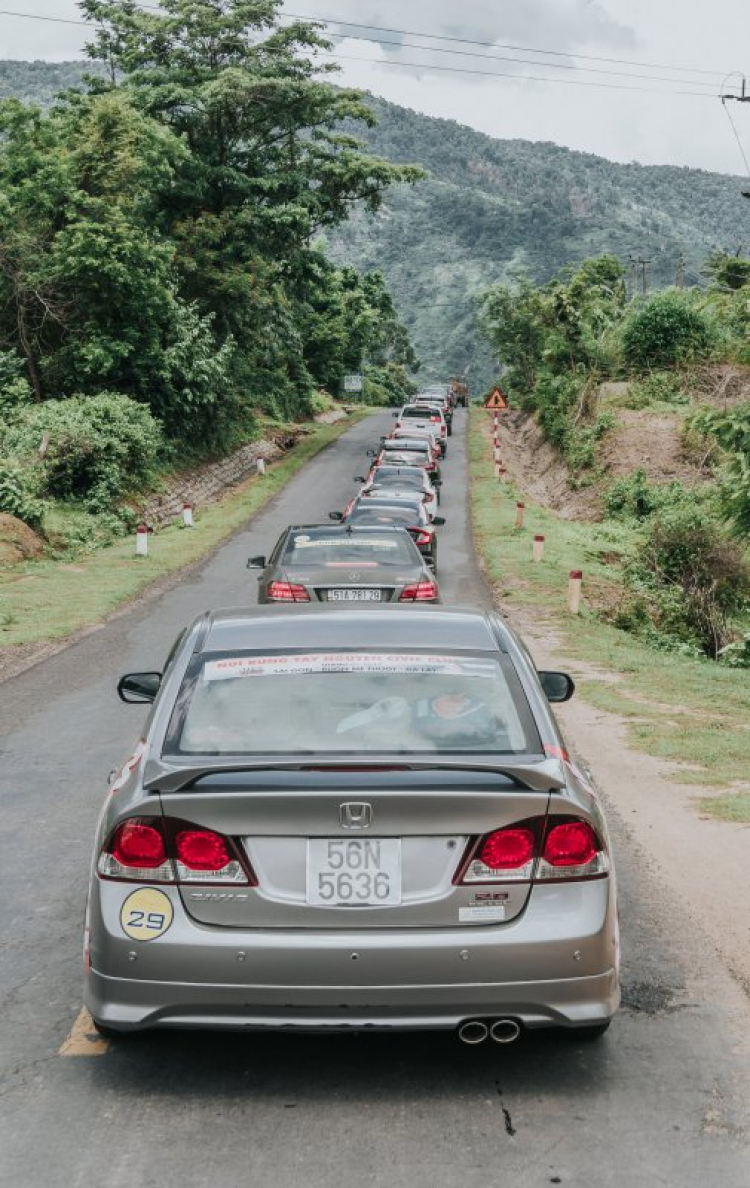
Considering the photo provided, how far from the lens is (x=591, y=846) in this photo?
4609 millimetres

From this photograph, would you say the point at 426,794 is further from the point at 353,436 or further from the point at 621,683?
the point at 353,436

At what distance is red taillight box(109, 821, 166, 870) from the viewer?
A: 4496 millimetres

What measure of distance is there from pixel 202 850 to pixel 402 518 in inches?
663

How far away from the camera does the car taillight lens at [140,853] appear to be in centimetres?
449

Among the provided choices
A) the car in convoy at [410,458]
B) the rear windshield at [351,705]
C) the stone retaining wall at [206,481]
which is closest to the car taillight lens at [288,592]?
the rear windshield at [351,705]

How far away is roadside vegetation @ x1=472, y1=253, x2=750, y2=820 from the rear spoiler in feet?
15.9

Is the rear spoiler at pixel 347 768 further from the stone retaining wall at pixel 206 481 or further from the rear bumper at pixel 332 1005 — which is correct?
the stone retaining wall at pixel 206 481

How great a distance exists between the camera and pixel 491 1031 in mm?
4527

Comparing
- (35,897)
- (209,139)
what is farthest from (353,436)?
(35,897)

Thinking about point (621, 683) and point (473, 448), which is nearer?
point (621, 683)

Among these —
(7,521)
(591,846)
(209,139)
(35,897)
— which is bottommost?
(7,521)

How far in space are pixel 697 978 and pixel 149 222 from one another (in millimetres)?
40825

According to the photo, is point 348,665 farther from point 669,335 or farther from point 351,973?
point 669,335

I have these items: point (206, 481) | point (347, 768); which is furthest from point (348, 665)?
point (206, 481)
